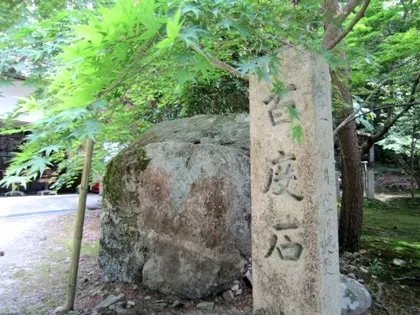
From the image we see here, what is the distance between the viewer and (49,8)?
3.50 m

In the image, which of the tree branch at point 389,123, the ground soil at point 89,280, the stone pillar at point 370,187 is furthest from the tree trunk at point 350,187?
the stone pillar at point 370,187

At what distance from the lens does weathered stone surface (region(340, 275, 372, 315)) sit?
9.92 ft

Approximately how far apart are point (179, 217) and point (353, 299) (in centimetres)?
177

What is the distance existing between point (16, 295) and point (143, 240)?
1553 millimetres

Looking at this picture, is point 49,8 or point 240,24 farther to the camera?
point 49,8

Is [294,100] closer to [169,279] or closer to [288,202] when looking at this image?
[288,202]

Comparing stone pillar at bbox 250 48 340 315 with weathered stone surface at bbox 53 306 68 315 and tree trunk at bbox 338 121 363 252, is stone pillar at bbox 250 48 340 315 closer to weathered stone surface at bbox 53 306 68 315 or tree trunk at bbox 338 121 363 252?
weathered stone surface at bbox 53 306 68 315

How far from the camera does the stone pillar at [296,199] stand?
228cm

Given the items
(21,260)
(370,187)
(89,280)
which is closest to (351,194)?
(89,280)

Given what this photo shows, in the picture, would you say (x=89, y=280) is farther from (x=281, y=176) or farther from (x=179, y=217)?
(x=281, y=176)

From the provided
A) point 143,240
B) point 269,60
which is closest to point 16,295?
point 143,240

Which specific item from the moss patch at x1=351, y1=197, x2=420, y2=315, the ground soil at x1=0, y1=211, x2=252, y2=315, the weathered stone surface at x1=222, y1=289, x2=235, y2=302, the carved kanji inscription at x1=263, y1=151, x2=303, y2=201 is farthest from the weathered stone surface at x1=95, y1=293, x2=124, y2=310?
the moss patch at x1=351, y1=197, x2=420, y2=315

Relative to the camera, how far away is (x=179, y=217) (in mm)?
3377

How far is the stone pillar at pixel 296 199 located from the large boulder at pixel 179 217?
75 centimetres
